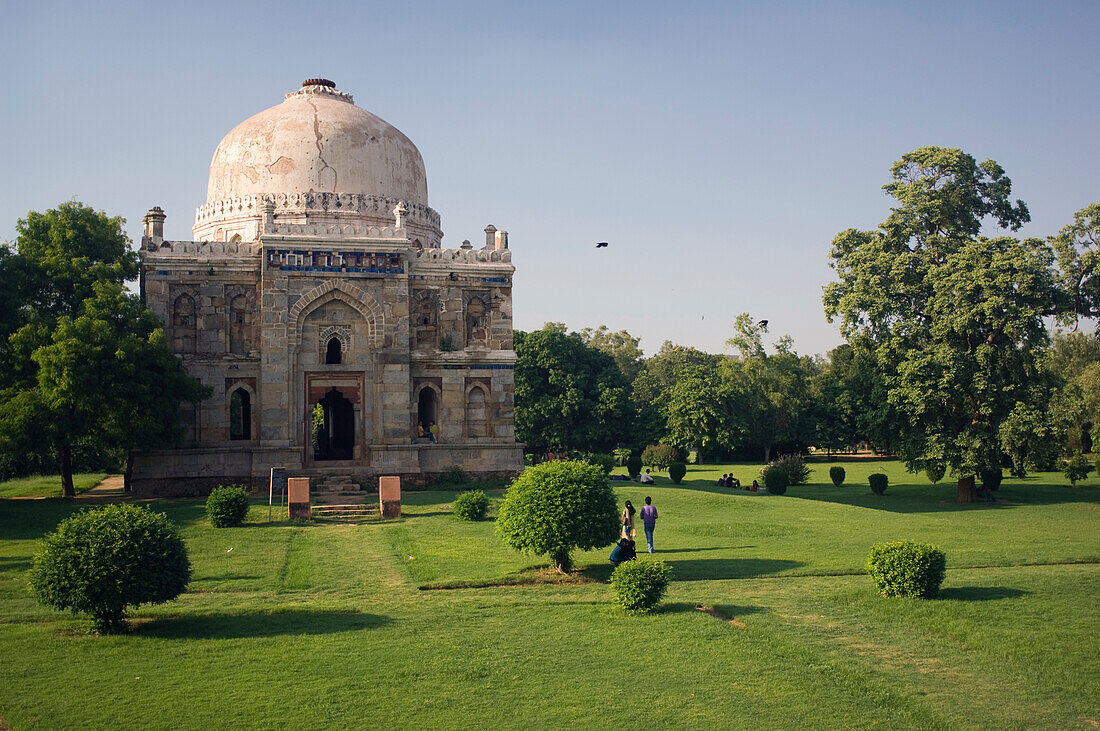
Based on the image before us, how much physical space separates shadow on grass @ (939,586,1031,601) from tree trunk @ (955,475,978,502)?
18.2 metres

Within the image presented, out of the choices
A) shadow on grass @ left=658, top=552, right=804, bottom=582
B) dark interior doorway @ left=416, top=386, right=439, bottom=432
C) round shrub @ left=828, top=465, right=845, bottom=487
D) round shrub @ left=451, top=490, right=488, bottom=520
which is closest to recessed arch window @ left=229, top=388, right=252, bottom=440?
dark interior doorway @ left=416, top=386, right=439, bottom=432

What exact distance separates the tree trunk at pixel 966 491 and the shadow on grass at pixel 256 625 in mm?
24846

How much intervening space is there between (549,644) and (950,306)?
23673 mm

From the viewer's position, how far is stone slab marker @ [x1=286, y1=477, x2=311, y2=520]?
2278cm

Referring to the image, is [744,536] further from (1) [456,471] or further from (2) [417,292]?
(2) [417,292]

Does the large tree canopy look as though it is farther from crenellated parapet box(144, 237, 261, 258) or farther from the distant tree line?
the distant tree line

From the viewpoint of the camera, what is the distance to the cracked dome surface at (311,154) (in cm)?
3203

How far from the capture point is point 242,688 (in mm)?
10641

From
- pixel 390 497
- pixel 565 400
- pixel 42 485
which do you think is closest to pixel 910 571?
pixel 390 497

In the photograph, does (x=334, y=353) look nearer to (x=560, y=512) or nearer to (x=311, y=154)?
(x=311, y=154)

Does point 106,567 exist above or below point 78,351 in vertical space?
below

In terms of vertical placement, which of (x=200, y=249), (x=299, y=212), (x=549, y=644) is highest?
(x=299, y=212)

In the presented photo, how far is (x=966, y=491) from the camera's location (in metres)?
32.7

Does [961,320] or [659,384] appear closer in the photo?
[961,320]
